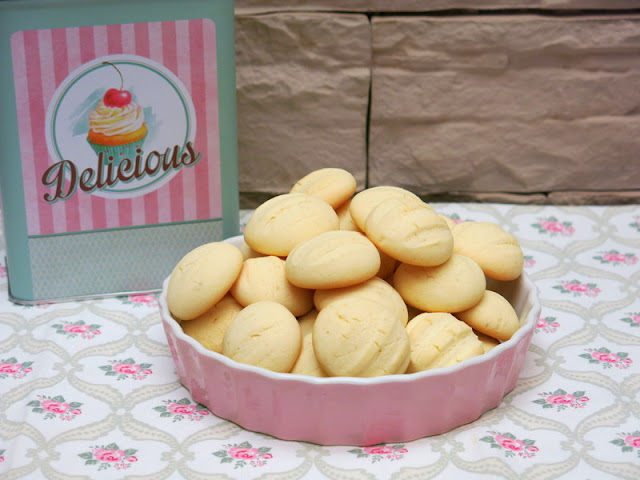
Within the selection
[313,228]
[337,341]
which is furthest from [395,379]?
[313,228]

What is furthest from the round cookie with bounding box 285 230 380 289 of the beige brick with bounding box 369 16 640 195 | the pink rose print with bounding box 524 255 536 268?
the beige brick with bounding box 369 16 640 195

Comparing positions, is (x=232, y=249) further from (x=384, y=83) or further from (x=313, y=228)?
(x=384, y=83)

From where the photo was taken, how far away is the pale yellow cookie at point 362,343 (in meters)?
0.62

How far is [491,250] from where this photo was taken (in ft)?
2.47

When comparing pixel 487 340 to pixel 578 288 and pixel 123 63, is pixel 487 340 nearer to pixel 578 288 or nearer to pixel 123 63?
pixel 578 288

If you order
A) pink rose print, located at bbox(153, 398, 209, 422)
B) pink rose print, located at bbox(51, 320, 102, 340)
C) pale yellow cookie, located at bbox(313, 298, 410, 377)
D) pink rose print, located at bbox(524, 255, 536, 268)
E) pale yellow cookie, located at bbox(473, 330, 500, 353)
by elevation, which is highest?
pale yellow cookie, located at bbox(313, 298, 410, 377)

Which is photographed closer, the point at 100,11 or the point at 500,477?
the point at 500,477

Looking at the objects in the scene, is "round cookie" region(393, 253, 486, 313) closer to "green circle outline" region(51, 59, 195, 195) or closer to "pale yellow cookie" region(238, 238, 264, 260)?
"pale yellow cookie" region(238, 238, 264, 260)

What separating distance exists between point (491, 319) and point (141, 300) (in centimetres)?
40

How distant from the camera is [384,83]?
3.59 ft

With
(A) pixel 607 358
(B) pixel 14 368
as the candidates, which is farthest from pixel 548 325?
(B) pixel 14 368

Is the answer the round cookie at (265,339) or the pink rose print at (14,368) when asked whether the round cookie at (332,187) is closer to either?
the round cookie at (265,339)

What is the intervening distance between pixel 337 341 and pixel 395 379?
0.05m

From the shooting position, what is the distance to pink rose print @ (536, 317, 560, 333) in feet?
2.74
